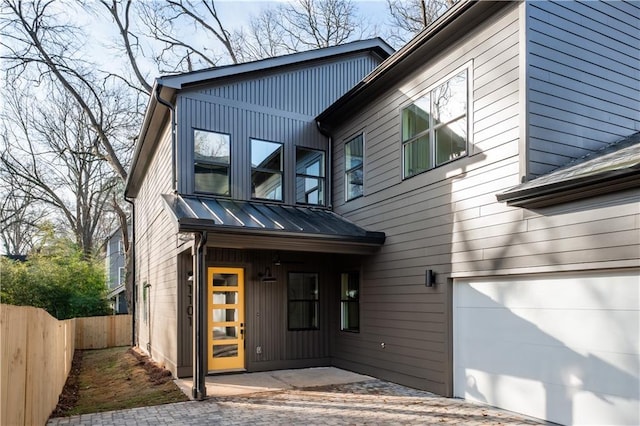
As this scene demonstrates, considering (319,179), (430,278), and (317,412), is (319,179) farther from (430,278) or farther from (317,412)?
(317,412)

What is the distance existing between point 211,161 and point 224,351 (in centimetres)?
385

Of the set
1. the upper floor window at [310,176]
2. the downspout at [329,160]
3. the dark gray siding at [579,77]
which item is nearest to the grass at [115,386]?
the upper floor window at [310,176]

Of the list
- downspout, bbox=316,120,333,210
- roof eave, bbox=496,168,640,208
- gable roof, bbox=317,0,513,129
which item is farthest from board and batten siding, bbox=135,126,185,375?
roof eave, bbox=496,168,640,208

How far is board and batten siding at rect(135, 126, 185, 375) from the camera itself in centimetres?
919

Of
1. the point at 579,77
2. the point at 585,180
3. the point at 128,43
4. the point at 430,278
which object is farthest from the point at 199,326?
the point at 128,43

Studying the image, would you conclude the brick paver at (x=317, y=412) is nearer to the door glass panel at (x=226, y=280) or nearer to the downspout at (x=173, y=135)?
the door glass panel at (x=226, y=280)

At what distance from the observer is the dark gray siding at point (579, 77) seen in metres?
5.79

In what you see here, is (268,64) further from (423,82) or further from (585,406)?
(585,406)

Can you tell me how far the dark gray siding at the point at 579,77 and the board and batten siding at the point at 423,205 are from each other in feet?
0.91

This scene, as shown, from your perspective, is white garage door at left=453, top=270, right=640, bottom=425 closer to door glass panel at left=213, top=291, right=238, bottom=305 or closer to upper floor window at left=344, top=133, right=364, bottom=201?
upper floor window at left=344, top=133, right=364, bottom=201

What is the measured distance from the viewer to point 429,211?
7262mm

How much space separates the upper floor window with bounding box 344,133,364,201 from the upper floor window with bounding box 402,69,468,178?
1.57 meters

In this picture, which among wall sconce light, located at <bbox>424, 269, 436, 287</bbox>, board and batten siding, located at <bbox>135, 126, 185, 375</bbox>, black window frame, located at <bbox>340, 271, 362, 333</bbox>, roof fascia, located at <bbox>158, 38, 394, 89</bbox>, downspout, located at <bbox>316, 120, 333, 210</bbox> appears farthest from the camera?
downspout, located at <bbox>316, 120, 333, 210</bbox>

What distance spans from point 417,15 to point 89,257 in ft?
60.5
